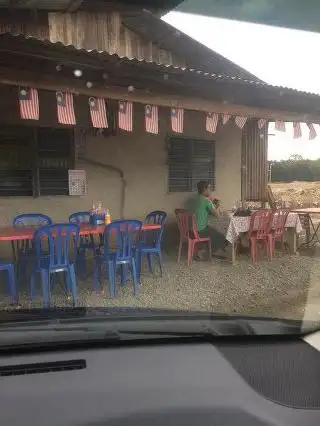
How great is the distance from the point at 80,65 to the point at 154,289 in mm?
3129

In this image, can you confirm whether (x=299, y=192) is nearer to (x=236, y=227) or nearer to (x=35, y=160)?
(x=236, y=227)

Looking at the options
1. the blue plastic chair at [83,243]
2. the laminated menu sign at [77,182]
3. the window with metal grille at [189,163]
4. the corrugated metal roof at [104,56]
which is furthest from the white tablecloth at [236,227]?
the laminated menu sign at [77,182]

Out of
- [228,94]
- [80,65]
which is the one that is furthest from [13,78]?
[228,94]

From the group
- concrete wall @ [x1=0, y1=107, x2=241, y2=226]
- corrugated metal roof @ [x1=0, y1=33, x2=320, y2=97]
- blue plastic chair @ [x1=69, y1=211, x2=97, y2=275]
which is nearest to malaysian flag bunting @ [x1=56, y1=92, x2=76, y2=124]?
corrugated metal roof @ [x1=0, y1=33, x2=320, y2=97]

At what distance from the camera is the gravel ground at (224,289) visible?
602cm

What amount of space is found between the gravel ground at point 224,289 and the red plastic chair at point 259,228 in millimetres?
297

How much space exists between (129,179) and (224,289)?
347 cm

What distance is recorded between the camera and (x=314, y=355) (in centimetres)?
223

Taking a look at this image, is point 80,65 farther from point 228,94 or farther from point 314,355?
point 314,355

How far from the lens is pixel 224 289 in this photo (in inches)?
277

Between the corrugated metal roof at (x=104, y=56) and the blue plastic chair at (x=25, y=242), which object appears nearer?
the corrugated metal roof at (x=104, y=56)

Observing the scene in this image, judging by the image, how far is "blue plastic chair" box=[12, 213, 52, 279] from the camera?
22.1 ft

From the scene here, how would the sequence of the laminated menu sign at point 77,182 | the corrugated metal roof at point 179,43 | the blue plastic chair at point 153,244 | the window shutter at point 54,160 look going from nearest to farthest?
the blue plastic chair at point 153,244 → the window shutter at point 54,160 → the laminated menu sign at point 77,182 → the corrugated metal roof at point 179,43

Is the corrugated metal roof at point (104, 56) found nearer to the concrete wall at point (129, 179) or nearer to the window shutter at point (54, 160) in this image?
the concrete wall at point (129, 179)
